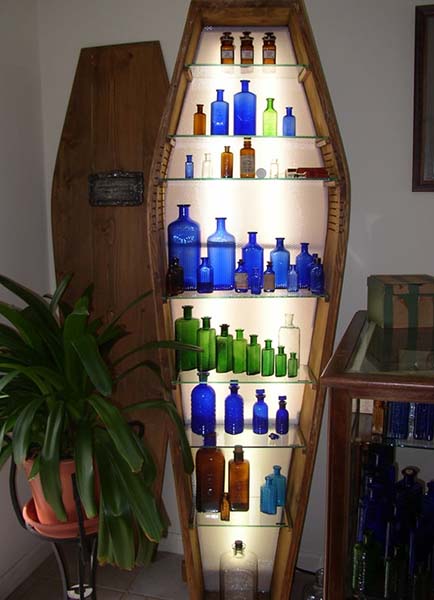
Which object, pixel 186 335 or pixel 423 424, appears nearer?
pixel 423 424

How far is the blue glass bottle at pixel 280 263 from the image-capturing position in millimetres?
2279

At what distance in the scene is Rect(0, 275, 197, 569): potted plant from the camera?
1601mm

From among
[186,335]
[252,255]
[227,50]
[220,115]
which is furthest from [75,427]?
[227,50]

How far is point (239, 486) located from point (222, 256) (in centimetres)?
97

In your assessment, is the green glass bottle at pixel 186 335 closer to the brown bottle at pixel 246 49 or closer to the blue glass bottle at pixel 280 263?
the blue glass bottle at pixel 280 263

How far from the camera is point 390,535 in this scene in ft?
5.47

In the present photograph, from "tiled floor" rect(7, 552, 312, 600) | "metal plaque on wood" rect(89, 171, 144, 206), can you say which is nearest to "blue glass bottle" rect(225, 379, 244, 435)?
"tiled floor" rect(7, 552, 312, 600)

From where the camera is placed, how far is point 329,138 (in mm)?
2035

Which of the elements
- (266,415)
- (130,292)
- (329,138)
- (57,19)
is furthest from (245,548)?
(57,19)

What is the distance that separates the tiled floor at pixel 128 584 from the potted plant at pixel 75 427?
0.83 meters

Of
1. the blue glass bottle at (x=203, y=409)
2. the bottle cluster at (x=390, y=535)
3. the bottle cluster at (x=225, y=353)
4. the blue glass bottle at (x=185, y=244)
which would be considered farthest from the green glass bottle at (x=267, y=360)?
the bottle cluster at (x=390, y=535)

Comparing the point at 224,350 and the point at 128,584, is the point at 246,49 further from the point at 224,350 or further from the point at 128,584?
the point at 128,584

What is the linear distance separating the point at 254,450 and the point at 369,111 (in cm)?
153

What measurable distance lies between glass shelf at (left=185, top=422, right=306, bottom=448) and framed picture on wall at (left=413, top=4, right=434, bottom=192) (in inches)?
45.0
